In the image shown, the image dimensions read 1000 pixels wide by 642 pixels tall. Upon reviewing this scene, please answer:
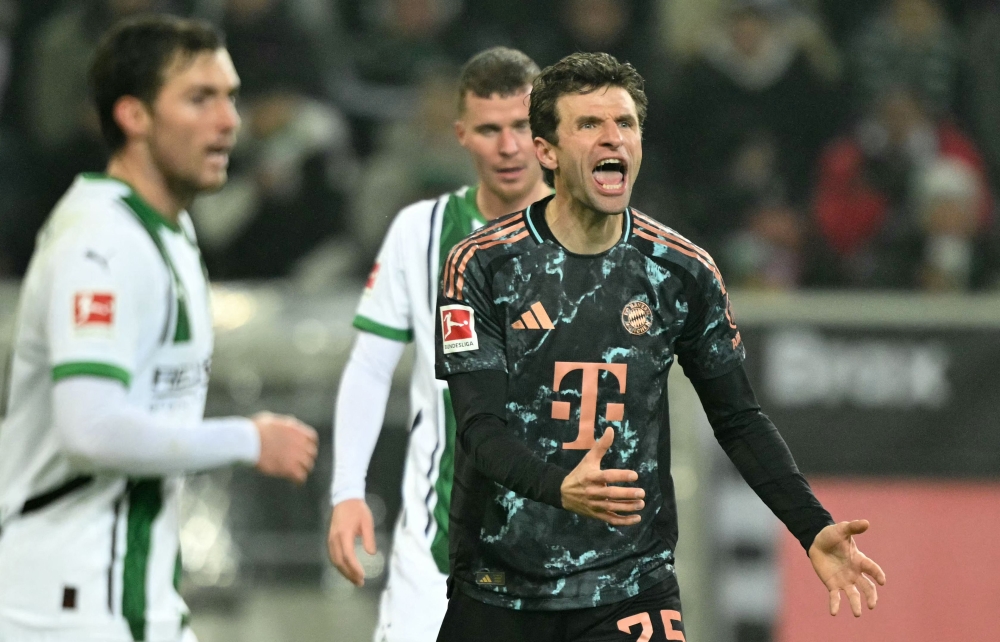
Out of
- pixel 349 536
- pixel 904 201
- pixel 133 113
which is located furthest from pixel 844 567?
pixel 904 201

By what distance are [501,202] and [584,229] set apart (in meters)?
0.87

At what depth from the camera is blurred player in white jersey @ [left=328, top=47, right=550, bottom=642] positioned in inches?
175

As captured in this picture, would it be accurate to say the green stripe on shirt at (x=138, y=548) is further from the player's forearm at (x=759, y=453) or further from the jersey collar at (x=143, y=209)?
the player's forearm at (x=759, y=453)

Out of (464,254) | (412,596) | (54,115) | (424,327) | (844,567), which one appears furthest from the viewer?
(54,115)

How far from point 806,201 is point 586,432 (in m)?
5.93

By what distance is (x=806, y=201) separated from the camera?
917cm

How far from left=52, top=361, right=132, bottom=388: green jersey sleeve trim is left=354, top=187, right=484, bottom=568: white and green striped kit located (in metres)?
1.57

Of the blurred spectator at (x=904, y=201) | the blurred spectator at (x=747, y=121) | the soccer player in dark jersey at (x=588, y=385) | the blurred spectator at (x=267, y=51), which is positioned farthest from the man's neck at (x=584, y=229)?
the blurred spectator at (x=267, y=51)

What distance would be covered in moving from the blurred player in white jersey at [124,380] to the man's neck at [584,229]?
887 mm

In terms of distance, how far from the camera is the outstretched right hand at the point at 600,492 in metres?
3.10

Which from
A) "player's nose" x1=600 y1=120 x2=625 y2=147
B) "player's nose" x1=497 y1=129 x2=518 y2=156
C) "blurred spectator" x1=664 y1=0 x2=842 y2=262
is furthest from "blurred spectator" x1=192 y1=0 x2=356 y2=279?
"player's nose" x1=600 y1=120 x2=625 y2=147

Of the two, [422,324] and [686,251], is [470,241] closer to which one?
[686,251]

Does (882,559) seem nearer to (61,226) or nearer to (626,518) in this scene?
(626,518)

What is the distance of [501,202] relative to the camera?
4559 millimetres
